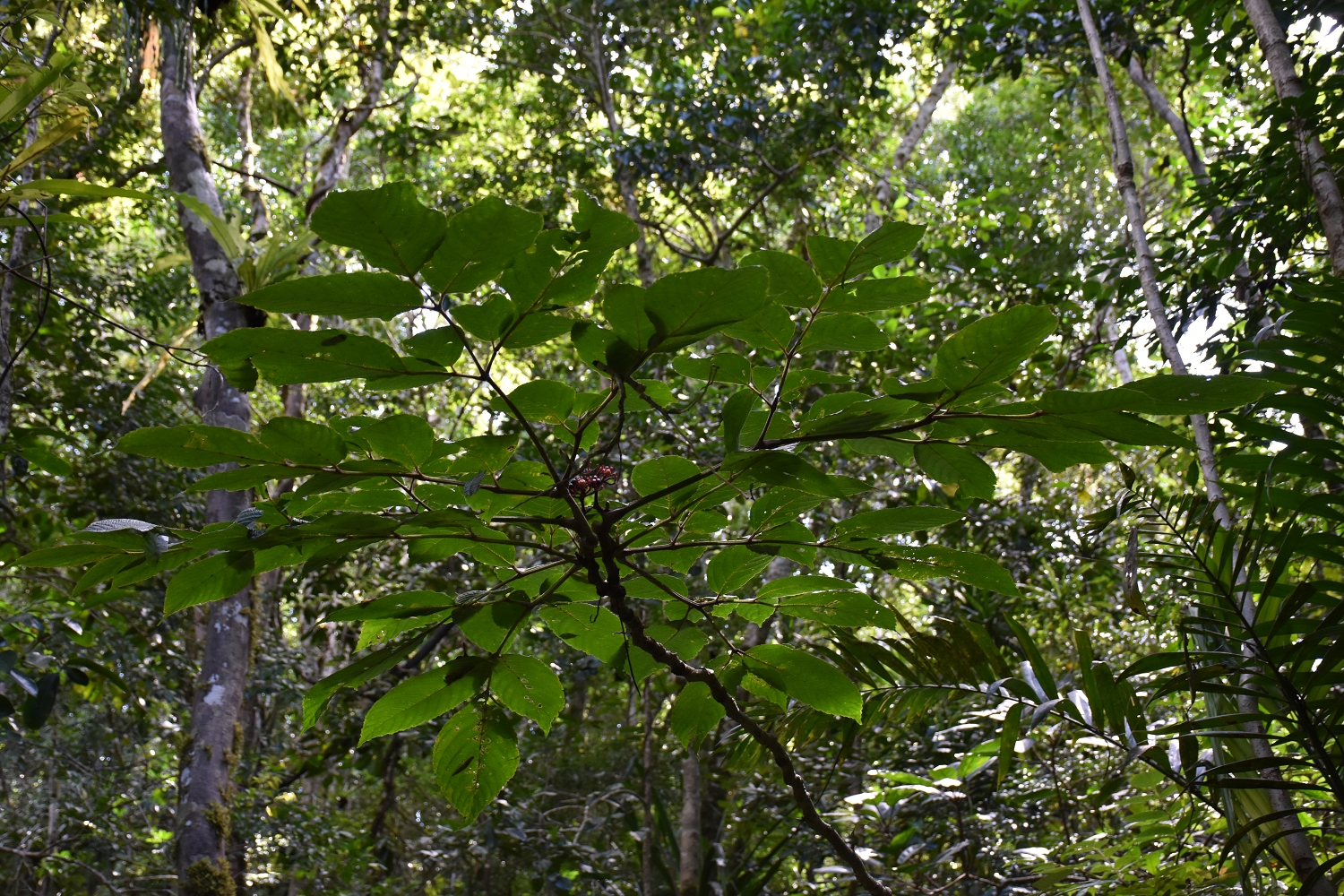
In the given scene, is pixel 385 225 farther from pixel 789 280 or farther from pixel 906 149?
pixel 906 149

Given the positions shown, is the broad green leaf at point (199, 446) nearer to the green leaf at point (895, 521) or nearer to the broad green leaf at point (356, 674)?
the broad green leaf at point (356, 674)

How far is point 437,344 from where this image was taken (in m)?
0.50

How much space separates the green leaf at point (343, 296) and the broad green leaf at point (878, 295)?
0.28 metres

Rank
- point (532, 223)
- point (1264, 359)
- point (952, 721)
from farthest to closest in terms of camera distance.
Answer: point (952, 721)
point (1264, 359)
point (532, 223)

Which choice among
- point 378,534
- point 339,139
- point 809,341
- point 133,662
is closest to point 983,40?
point 339,139

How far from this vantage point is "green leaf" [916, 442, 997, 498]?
1.97 ft

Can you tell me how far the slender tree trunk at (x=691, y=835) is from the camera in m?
2.91

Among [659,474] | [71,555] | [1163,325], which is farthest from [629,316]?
[1163,325]

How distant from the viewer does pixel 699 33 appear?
557 centimetres

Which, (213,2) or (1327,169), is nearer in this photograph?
(1327,169)

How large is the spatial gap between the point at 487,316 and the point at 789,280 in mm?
211

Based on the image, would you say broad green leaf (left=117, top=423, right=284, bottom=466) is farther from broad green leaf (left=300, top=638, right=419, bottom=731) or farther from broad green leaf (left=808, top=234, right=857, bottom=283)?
broad green leaf (left=808, top=234, right=857, bottom=283)

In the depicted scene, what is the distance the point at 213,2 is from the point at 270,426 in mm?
2997

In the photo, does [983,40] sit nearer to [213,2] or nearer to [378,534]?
[213,2]
